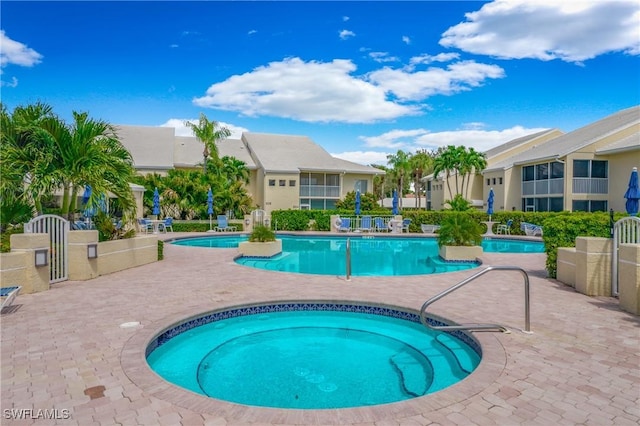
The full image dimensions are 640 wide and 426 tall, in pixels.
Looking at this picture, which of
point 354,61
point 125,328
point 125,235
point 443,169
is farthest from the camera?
point 443,169

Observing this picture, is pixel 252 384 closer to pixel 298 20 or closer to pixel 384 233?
pixel 298 20

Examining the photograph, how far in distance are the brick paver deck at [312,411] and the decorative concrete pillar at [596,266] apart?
0.32m

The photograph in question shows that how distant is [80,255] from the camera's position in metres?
9.40

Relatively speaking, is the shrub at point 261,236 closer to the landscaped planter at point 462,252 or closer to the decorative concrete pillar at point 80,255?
the decorative concrete pillar at point 80,255

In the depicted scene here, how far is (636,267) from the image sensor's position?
20.9 feet

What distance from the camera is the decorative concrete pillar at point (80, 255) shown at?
9.36 metres

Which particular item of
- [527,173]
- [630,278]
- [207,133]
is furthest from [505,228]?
[207,133]

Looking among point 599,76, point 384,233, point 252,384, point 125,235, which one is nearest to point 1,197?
point 125,235

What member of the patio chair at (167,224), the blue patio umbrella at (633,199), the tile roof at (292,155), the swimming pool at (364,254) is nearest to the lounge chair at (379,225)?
the swimming pool at (364,254)

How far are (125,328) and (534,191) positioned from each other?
29355 millimetres

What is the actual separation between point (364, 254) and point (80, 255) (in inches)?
406

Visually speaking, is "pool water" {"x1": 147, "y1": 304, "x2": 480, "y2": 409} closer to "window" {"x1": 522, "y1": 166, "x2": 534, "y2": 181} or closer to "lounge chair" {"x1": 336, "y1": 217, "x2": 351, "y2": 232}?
"lounge chair" {"x1": 336, "y1": 217, "x2": 351, "y2": 232}

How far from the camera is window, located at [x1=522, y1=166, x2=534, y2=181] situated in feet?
96.0

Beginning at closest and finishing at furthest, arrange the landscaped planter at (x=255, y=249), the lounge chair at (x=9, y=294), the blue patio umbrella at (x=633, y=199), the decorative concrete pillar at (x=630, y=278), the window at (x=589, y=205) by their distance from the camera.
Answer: the lounge chair at (x=9, y=294)
the decorative concrete pillar at (x=630, y=278)
the blue patio umbrella at (x=633, y=199)
the landscaped planter at (x=255, y=249)
the window at (x=589, y=205)
